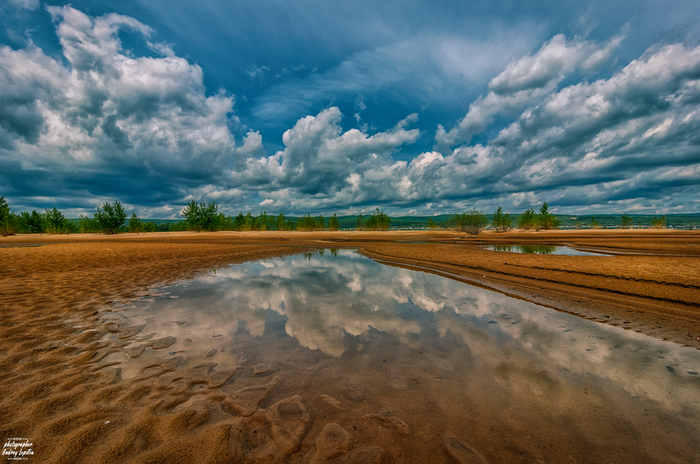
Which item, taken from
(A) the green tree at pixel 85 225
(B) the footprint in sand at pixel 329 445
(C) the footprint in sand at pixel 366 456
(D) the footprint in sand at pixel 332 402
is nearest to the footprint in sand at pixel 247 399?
(D) the footprint in sand at pixel 332 402

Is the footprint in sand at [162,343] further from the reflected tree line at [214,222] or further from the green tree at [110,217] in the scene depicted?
the green tree at [110,217]

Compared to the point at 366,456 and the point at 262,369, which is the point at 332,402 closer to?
the point at 366,456

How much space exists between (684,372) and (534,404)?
Answer: 3525 millimetres

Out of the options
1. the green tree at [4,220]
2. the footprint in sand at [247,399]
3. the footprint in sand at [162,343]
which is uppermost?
the green tree at [4,220]

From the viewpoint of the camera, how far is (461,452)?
3.18 metres

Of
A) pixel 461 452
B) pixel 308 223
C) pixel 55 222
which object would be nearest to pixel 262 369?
pixel 461 452

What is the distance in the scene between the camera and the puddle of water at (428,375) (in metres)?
3.36

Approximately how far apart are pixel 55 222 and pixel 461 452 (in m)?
139

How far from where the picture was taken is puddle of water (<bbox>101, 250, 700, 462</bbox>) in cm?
336

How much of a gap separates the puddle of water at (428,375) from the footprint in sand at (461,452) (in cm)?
1

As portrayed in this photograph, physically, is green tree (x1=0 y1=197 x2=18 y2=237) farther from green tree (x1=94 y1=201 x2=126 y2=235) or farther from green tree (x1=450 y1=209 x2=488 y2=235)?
green tree (x1=450 y1=209 x2=488 y2=235)

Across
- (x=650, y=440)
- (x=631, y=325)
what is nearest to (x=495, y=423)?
(x=650, y=440)

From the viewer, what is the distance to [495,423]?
3.68 meters

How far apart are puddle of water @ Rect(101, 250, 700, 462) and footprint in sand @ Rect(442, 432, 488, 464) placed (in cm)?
1
